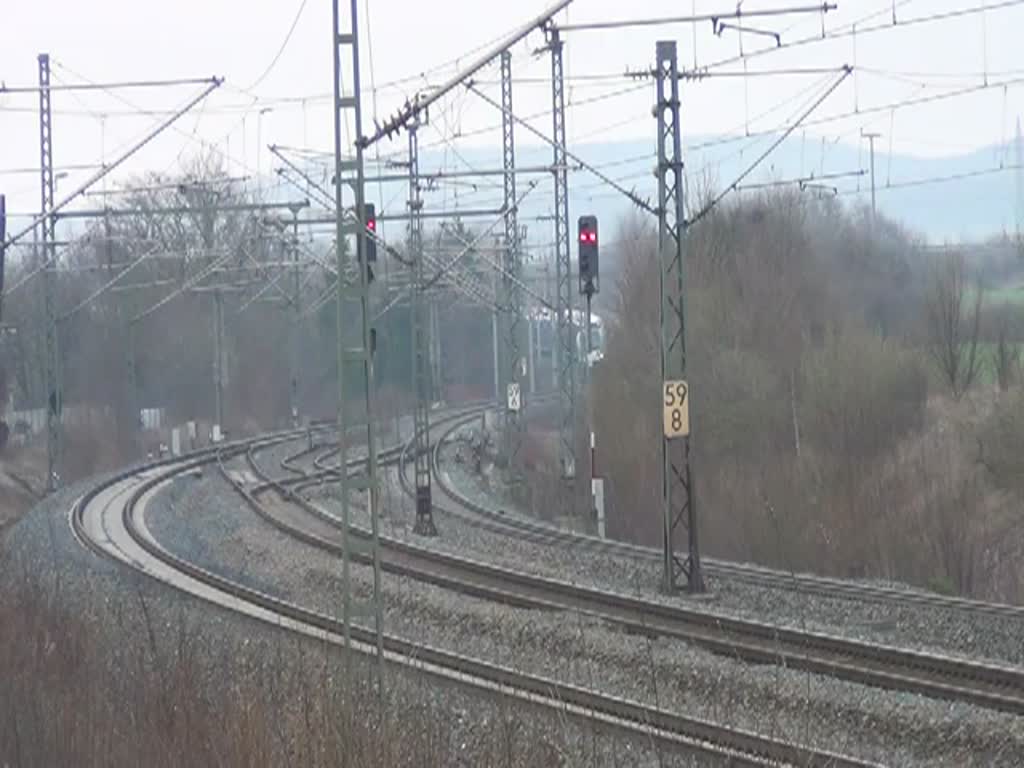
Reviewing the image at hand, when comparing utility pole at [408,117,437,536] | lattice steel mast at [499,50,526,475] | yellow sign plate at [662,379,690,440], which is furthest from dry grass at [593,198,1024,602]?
yellow sign plate at [662,379,690,440]

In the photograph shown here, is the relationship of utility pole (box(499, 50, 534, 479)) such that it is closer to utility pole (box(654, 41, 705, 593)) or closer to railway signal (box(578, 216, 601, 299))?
railway signal (box(578, 216, 601, 299))

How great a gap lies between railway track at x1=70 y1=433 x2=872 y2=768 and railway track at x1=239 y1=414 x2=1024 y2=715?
0.82m

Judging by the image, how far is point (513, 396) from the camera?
37.8 m

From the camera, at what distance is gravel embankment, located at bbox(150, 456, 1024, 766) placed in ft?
38.5

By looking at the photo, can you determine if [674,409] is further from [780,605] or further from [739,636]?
[739,636]

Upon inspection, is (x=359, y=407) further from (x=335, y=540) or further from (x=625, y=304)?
(x=335, y=540)

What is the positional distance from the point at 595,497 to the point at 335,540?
6.25 metres

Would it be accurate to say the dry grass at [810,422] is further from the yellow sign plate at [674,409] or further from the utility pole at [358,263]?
the utility pole at [358,263]

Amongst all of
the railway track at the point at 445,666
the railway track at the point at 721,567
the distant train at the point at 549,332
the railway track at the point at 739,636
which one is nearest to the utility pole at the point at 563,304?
the railway track at the point at 721,567

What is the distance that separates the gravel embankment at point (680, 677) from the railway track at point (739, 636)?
25 centimetres

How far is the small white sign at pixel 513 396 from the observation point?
37.8 metres

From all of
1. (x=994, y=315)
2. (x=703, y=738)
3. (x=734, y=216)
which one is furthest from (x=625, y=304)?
(x=703, y=738)

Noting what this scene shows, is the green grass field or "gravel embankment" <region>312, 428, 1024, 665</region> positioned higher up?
the green grass field

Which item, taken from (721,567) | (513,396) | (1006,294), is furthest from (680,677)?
(1006,294)
